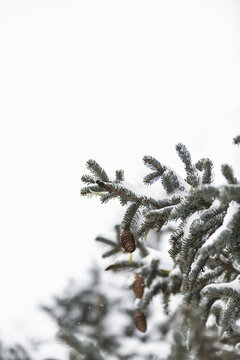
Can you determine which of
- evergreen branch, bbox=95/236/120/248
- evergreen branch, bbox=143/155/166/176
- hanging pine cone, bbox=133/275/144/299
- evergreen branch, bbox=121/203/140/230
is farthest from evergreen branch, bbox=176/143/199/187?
evergreen branch, bbox=95/236/120/248

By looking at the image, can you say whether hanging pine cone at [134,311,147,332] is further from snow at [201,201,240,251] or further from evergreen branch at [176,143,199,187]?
snow at [201,201,240,251]

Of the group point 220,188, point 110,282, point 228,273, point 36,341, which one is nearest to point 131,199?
point 220,188

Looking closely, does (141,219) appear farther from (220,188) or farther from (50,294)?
(50,294)

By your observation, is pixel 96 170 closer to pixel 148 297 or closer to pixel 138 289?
pixel 138 289

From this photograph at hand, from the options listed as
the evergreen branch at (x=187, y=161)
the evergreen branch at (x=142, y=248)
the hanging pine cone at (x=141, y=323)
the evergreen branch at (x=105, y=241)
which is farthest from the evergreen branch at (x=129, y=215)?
the evergreen branch at (x=105, y=241)

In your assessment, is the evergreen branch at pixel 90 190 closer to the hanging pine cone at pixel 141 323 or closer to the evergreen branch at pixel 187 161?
the evergreen branch at pixel 187 161

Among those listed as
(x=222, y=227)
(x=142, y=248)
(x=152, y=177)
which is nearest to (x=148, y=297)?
(x=142, y=248)

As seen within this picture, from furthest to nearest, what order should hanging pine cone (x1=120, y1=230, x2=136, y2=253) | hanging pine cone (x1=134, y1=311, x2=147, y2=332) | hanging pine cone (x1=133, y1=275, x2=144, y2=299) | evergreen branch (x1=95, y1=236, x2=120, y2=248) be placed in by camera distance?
evergreen branch (x1=95, y1=236, x2=120, y2=248)
hanging pine cone (x1=133, y1=275, x2=144, y2=299)
hanging pine cone (x1=134, y1=311, x2=147, y2=332)
hanging pine cone (x1=120, y1=230, x2=136, y2=253)

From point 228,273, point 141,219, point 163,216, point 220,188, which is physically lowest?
point 228,273
